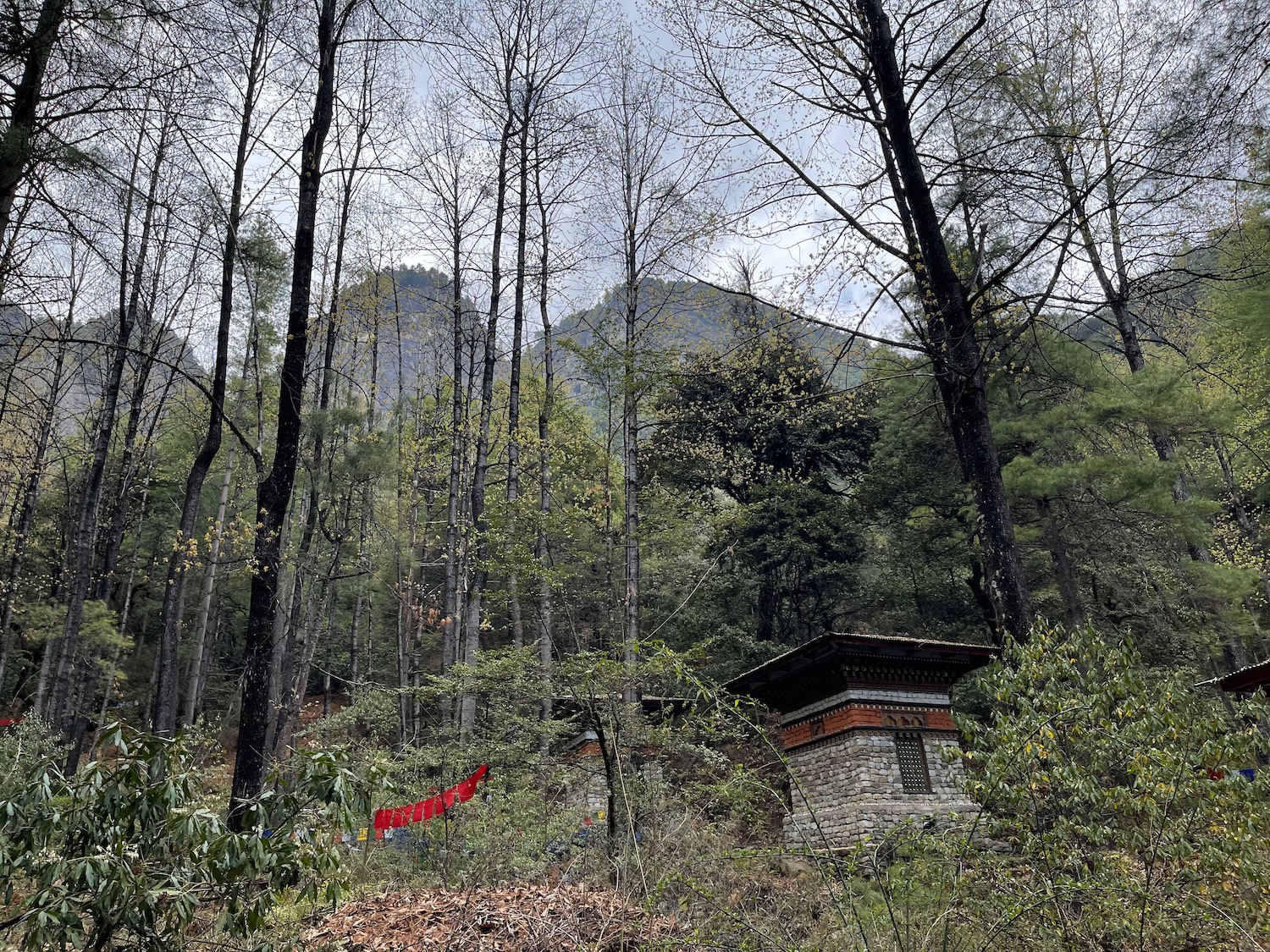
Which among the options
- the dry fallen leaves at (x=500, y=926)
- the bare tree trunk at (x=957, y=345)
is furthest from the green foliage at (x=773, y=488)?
the dry fallen leaves at (x=500, y=926)

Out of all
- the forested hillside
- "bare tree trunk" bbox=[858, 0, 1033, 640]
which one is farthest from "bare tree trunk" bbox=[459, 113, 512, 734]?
"bare tree trunk" bbox=[858, 0, 1033, 640]

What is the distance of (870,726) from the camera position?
45.5ft

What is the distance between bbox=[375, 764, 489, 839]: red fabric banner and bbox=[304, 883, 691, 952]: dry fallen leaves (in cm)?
267

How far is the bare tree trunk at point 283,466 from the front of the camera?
23.3 feet

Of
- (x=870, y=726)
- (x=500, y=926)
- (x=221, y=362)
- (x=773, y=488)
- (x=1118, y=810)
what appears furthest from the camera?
(x=773, y=488)

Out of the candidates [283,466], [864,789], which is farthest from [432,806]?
[864,789]

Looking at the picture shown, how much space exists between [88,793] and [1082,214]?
27.6 ft

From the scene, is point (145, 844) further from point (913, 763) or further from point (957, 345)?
point (913, 763)

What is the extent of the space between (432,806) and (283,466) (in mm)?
4542

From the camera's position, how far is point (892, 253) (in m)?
8.53

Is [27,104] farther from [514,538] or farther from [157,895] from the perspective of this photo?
[514,538]

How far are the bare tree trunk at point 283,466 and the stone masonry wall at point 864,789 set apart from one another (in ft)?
31.2

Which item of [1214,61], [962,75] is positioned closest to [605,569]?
[962,75]

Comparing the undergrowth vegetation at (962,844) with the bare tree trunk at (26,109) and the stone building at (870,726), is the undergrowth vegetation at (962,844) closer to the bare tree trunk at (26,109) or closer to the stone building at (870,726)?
the bare tree trunk at (26,109)
